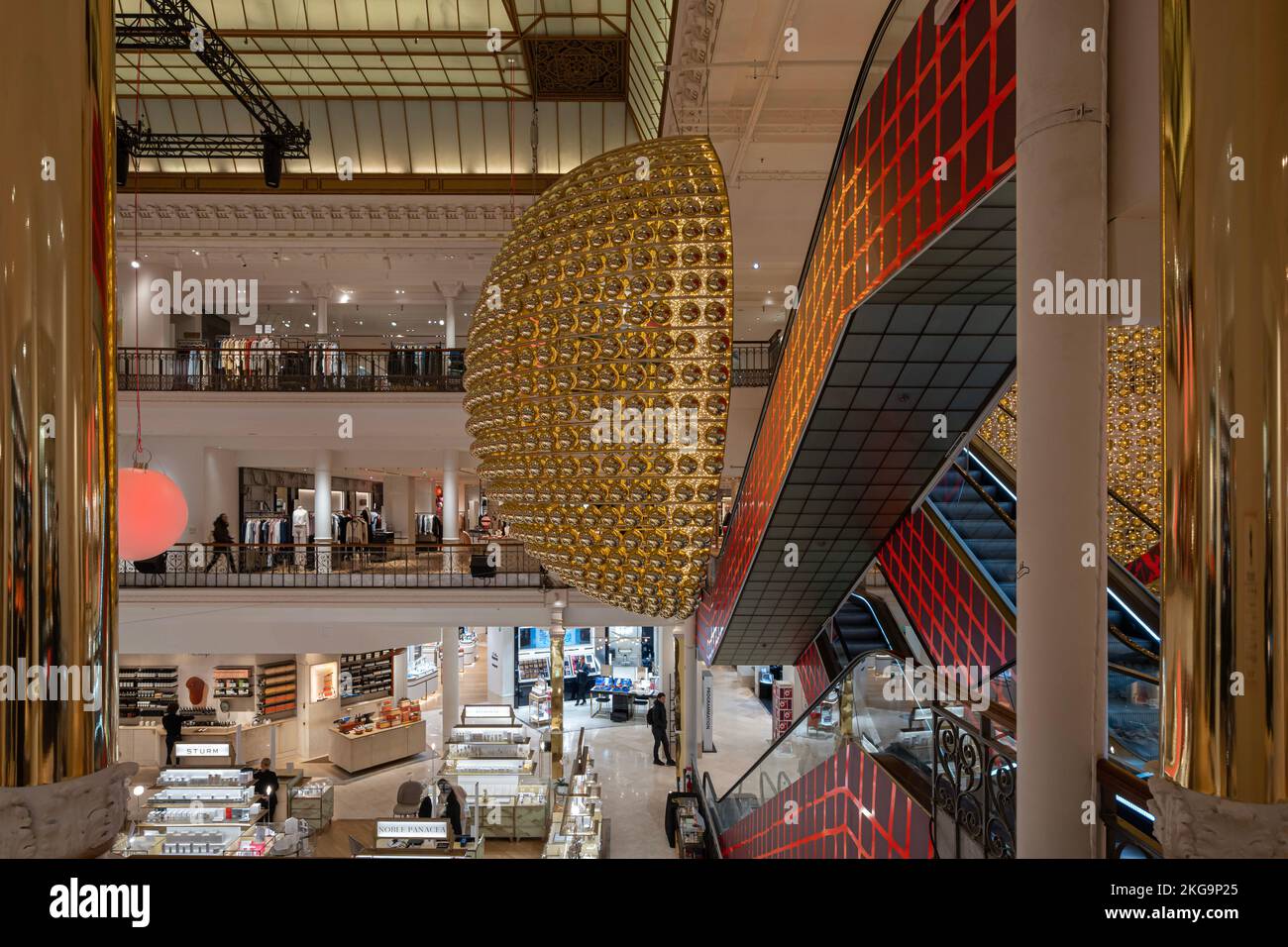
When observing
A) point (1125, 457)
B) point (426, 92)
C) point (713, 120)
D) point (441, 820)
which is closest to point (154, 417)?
point (426, 92)

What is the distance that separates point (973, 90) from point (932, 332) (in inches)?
67.9

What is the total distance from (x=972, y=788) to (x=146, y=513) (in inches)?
→ 148

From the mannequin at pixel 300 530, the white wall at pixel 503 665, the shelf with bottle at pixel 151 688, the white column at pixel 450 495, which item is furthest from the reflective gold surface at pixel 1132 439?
the shelf with bottle at pixel 151 688

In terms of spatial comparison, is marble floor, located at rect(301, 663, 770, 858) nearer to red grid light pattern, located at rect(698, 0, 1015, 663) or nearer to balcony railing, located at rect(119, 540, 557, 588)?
balcony railing, located at rect(119, 540, 557, 588)

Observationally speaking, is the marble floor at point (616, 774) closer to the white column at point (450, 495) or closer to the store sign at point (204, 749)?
the store sign at point (204, 749)

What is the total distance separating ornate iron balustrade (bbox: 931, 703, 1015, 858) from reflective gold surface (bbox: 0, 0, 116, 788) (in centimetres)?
261

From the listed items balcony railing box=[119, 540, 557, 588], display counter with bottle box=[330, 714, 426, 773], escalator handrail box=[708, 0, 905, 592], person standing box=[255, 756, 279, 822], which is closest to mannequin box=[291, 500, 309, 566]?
balcony railing box=[119, 540, 557, 588]

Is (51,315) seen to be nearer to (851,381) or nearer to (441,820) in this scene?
(851,381)

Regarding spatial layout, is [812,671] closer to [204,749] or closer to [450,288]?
[204,749]

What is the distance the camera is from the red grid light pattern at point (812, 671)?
9328mm

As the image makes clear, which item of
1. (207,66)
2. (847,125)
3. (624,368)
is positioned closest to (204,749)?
(207,66)

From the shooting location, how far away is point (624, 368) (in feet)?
4.99

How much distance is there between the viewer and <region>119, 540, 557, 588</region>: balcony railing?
10875 mm

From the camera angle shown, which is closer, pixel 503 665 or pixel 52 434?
pixel 52 434
